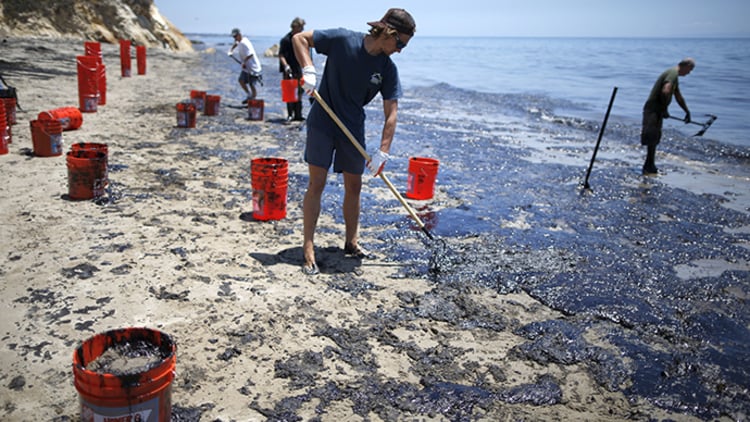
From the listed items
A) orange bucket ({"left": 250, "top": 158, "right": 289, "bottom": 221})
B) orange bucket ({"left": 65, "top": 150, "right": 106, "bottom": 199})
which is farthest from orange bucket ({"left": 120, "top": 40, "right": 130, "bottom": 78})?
orange bucket ({"left": 250, "top": 158, "right": 289, "bottom": 221})

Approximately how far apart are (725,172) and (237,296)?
10788 mm

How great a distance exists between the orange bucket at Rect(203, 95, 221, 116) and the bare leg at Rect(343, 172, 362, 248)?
7769 millimetres

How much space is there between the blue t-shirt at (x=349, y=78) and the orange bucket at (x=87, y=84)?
7721 millimetres

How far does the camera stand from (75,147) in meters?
5.69

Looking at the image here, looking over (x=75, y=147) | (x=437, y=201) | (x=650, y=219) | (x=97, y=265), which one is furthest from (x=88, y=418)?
(x=650, y=219)

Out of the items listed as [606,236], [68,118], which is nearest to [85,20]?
[68,118]

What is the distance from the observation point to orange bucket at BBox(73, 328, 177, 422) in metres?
1.92

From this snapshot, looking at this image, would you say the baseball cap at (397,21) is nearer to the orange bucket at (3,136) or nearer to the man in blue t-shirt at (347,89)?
the man in blue t-shirt at (347,89)

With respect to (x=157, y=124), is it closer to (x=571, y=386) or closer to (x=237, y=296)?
(x=237, y=296)

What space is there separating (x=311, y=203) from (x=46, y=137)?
15.0ft

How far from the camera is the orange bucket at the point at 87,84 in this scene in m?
9.68

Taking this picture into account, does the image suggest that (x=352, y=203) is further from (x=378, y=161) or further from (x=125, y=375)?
(x=125, y=375)

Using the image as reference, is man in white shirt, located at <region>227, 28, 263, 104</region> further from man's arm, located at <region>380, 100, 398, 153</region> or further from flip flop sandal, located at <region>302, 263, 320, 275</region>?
flip flop sandal, located at <region>302, 263, 320, 275</region>

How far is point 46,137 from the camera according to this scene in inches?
259
